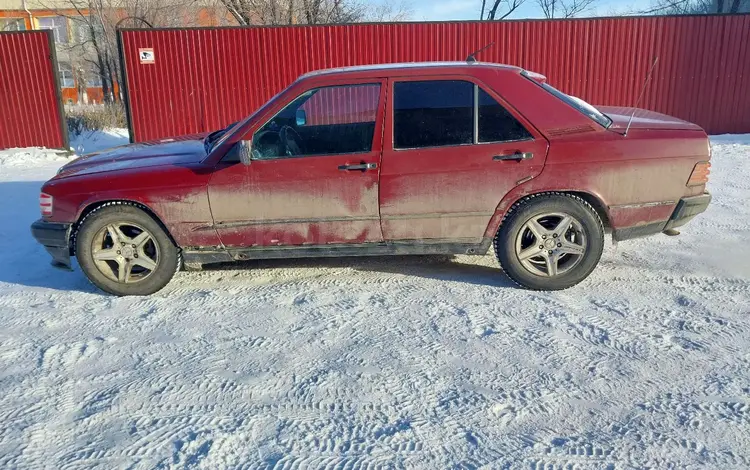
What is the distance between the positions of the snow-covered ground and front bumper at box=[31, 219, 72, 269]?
0.31 m

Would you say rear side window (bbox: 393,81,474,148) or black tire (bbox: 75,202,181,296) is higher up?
rear side window (bbox: 393,81,474,148)

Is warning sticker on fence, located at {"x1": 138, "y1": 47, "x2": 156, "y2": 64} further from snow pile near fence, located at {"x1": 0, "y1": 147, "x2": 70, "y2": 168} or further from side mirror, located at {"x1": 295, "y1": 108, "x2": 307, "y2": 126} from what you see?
side mirror, located at {"x1": 295, "y1": 108, "x2": 307, "y2": 126}

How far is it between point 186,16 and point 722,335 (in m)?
24.3

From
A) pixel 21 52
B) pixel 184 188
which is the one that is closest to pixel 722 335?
pixel 184 188

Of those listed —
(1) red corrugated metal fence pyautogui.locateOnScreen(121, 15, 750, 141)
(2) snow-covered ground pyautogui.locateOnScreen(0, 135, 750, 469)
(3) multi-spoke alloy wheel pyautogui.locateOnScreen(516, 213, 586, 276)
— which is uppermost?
(1) red corrugated metal fence pyautogui.locateOnScreen(121, 15, 750, 141)

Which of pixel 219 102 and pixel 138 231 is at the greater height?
pixel 219 102

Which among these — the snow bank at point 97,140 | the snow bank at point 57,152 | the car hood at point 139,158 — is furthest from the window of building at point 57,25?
the car hood at point 139,158

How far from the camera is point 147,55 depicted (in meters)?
11.2

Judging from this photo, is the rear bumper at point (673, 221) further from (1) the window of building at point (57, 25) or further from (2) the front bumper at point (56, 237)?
(1) the window of building at point (57, 25)

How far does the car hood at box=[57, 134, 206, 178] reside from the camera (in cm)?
400

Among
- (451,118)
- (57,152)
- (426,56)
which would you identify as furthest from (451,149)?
(57,152)

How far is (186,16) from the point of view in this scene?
22812mm

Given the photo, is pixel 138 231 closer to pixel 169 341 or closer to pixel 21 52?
pixel 169 341

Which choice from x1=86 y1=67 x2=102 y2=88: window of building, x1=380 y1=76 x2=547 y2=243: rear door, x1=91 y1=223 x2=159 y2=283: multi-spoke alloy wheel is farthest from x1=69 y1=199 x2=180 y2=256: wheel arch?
x1=86 y1=67 x2=102 y2=88: window of building
